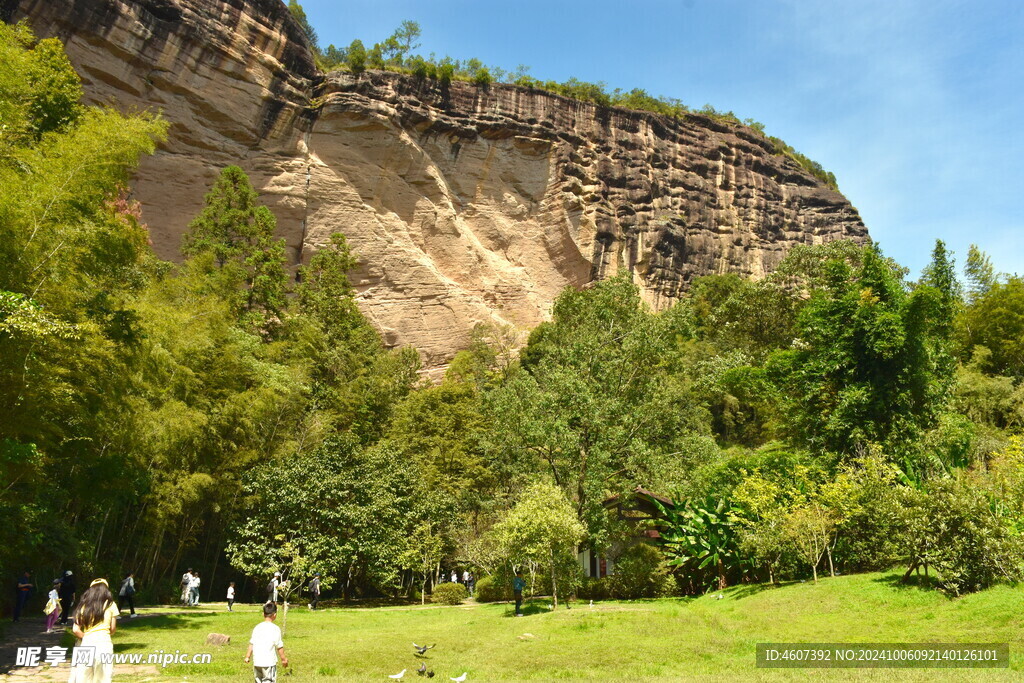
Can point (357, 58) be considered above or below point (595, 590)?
above

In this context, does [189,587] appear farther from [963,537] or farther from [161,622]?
[963,537]

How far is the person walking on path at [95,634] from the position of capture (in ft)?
20.1

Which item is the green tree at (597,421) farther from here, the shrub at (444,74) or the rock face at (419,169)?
the shrub at (444,74)

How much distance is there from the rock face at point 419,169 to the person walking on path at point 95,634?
37322 mm

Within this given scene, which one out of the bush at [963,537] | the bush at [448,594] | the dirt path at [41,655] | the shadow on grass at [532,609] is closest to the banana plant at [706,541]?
the shadow on grass at [532,609]

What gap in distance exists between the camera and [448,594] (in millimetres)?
24656

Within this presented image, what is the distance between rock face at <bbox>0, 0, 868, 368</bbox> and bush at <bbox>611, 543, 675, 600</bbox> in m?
24.6

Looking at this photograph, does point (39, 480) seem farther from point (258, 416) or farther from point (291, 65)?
point (291, 65)

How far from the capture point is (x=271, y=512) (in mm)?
21656

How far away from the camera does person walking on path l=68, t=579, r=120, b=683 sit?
6129mm

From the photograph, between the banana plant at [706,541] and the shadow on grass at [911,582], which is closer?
the shadow on grass at [911,582]

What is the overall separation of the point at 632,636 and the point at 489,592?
43.2 ft

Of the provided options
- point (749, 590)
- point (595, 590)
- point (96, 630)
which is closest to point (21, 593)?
point (96, 630)

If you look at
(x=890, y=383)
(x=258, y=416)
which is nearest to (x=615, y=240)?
(x=890, y=383)
